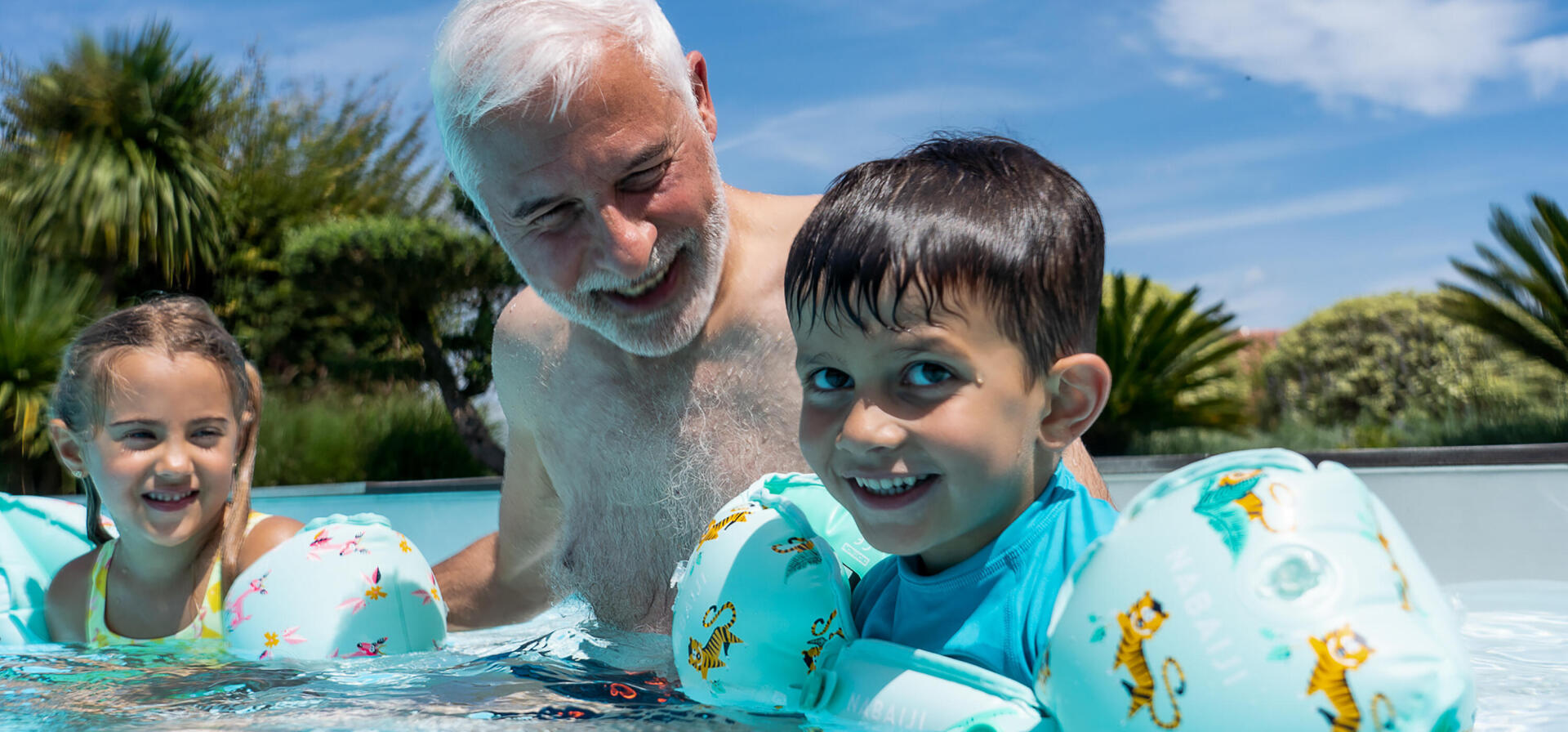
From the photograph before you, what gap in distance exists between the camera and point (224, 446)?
337 cm

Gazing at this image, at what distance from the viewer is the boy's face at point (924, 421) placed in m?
1.72

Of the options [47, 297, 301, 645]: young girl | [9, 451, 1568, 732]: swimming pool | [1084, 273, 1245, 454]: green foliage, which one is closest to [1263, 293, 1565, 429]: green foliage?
[1084, 273, 1245, 454]: green foliage

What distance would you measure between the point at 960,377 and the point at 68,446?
304 cm

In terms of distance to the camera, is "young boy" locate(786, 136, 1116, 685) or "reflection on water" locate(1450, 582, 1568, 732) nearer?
"young boy" locate(786, 136, 1116, 685)

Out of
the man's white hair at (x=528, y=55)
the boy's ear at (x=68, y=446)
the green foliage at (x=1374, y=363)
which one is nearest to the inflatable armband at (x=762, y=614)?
the man's white hair at (x=528, y=55)

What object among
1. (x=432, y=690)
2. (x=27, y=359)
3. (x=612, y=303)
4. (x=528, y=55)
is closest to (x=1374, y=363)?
(x=612, y=303)

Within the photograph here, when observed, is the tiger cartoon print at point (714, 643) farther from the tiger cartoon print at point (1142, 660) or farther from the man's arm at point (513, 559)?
the man's arm at point (513, 559)

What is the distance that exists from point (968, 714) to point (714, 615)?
0.54 metres

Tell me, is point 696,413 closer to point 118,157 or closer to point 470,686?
point 470,686

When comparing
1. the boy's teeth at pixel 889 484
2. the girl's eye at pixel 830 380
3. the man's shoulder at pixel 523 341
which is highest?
the man's shoulder at pixel 523 341

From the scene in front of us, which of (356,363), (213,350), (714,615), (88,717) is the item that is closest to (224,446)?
(213,350)

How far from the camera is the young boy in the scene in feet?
5.65

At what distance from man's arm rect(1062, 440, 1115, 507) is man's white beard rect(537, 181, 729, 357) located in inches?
37.9

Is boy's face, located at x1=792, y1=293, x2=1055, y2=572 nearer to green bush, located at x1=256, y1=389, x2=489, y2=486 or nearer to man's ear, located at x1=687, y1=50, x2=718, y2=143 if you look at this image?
man's ear, located at x1=687, y1=50, x2=718, y2=143
